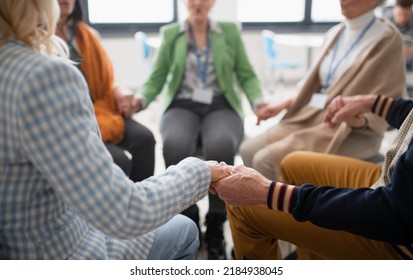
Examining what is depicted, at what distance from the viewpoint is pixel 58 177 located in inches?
30.6

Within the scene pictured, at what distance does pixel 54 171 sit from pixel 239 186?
51cm

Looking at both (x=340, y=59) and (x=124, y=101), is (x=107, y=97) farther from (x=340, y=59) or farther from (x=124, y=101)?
(x=340, y=59)

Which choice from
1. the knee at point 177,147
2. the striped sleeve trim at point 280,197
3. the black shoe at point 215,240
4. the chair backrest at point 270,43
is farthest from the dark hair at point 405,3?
the chair backrest at point 270,43

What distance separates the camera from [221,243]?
1669mm

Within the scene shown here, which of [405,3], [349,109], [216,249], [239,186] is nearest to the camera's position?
[239,186]

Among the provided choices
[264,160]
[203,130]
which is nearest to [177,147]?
[264,160]

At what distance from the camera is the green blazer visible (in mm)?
2285

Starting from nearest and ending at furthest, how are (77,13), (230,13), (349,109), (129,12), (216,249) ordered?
(216,249) → (349,109) → (77,13) → (129,12) → (230,13)

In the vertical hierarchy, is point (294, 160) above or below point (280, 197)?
below

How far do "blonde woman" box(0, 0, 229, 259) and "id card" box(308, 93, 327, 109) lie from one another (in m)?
1.10

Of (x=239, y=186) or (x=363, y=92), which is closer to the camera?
(x=239, y=186)

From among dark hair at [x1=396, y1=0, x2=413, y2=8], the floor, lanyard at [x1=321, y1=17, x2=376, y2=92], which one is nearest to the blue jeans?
the floor

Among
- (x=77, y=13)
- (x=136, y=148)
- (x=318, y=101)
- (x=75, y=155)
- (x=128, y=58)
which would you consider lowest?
(x=128, y=58)

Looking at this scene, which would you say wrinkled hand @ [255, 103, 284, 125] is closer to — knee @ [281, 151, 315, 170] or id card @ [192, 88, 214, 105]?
id card @ [192, 88, 214, 105]
